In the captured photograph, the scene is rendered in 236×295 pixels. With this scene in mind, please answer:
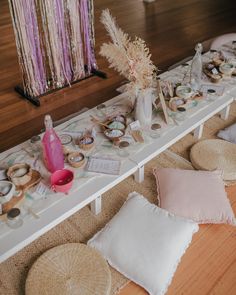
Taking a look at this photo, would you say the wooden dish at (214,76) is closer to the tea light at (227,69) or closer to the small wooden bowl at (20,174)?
the tea light at (227,69)

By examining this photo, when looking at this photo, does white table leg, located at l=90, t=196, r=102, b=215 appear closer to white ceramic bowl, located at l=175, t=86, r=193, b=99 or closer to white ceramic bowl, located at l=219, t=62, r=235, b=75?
white ceramic bowl, located at l=175, t=86, r=193, b=99

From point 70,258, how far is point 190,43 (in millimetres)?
3318

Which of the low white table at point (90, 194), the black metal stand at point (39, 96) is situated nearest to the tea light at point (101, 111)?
the low white table at point (90, 194)

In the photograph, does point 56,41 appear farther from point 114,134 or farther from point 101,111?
point 114,134

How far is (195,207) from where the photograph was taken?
1.75 m

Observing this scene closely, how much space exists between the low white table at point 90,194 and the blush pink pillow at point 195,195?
0.67ft

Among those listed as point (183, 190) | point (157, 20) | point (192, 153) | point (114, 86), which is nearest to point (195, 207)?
point (183, 190)

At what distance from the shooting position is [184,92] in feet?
7.11

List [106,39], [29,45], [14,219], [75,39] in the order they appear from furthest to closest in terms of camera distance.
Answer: [106,39] → [75,39] → [29,45] → [14,219]

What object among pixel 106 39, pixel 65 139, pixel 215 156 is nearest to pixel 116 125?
pixel 65 139

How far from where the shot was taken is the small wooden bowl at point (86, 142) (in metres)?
1.79

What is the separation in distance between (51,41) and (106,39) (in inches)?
60.4

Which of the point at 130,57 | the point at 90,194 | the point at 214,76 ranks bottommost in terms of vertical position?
the point at 90,194

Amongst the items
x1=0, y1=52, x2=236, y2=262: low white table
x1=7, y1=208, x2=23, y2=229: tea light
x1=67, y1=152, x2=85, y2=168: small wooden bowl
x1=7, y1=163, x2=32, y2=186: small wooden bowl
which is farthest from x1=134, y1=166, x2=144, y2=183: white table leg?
x1=7, y1=208, x2=23, y2=229: tea light
